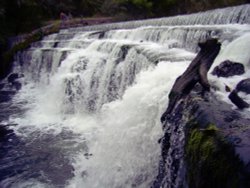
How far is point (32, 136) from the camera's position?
28.0ft

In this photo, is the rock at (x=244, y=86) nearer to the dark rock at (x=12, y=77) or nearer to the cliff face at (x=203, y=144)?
the cliff face at (x=203, y=144)

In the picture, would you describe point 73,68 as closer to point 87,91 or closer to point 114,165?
point 87,91

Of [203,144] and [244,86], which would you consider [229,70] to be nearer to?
[244,86]

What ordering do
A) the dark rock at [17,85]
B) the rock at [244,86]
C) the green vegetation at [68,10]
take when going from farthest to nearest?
the green vegetation at [68,10] → the dark rock at [17,85] → the rock at [244,86]

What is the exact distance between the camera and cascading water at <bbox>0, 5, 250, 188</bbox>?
5.41m

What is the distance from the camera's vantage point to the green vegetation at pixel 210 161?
8.39 ft

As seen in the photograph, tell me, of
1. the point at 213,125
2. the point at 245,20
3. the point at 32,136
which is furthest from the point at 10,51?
the point at 213,125

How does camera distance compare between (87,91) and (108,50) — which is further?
(108,50)

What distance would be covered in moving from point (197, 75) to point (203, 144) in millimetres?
1817

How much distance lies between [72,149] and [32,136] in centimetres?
166

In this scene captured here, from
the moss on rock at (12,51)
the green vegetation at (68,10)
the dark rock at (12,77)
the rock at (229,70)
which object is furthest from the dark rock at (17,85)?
the rock at (229,70)

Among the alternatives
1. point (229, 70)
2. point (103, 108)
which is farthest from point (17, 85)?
point (229, 70)

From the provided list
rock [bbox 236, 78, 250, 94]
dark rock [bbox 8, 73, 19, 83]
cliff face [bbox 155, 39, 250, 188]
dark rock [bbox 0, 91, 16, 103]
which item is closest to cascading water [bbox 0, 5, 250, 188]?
cliff face [bbox 155, 39, 250, 188]

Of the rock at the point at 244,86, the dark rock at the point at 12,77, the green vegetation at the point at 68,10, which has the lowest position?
the rock at the point at 244,86
